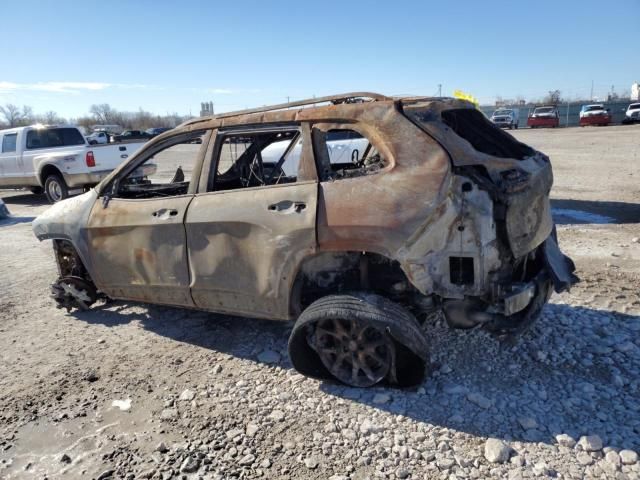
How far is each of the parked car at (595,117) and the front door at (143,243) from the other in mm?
38401

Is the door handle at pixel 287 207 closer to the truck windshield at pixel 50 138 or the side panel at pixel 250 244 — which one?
the side panel at pixel 250 244

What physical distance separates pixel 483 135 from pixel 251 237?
1.90 meters

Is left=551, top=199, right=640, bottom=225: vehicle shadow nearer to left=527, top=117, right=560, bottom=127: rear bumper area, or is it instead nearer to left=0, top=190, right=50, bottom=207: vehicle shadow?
left=0, top=190, right=50, bottom=207: vehicle shadow

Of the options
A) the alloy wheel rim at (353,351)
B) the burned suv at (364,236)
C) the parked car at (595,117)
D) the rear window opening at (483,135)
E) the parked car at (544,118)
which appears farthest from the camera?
the parked car at (544,118)

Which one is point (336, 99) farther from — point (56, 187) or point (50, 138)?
point (50, 138)

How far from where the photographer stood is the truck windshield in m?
12.6

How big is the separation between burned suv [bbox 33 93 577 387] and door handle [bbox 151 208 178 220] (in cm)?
1

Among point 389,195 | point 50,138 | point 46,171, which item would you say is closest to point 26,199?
point 50,138

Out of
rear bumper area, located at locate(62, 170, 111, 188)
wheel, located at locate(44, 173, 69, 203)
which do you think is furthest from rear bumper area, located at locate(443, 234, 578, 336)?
wheel, located at locate(44, 173, 69, 203)

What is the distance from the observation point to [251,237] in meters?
3.44

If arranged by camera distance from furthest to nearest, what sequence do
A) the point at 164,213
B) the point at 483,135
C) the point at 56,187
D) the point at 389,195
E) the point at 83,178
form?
1. the point at 56,187
2. the point at 83,178
3. the point at 164,213
4. the point at 483,135
5. the point at 389,195

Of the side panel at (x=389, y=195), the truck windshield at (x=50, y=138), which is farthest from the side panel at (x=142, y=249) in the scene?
the truck windshield at (x=50, y=138)

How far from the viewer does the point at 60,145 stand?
12664 mm

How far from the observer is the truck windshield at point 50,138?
12617mm
